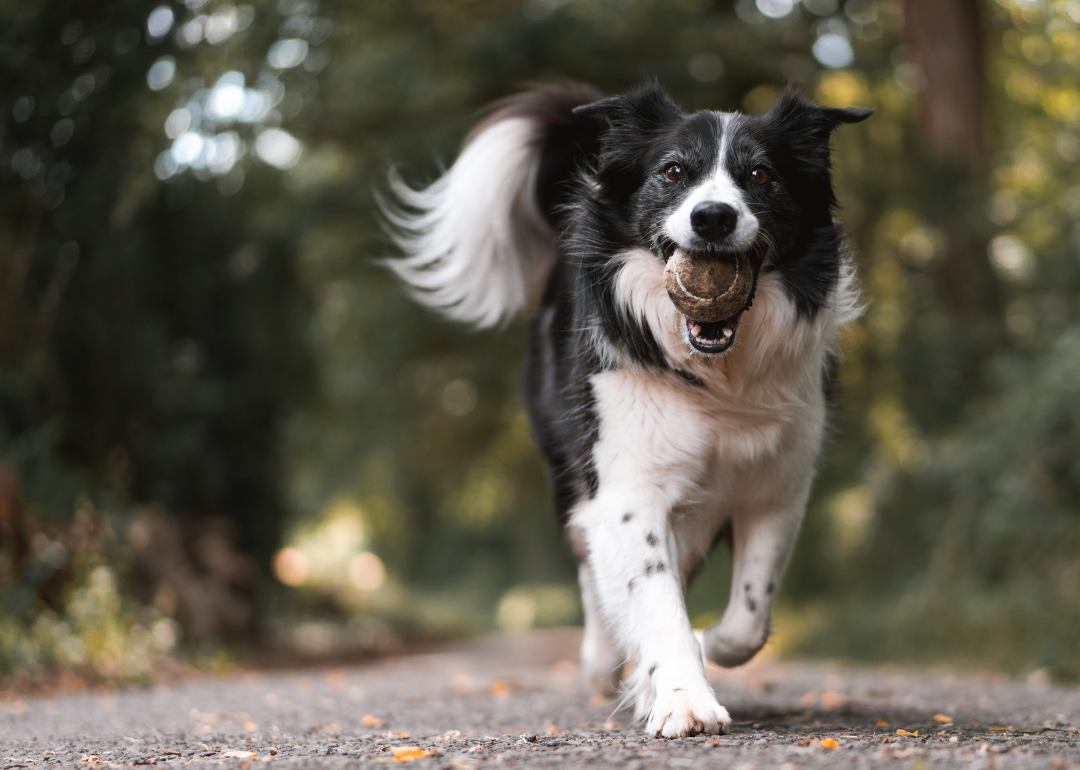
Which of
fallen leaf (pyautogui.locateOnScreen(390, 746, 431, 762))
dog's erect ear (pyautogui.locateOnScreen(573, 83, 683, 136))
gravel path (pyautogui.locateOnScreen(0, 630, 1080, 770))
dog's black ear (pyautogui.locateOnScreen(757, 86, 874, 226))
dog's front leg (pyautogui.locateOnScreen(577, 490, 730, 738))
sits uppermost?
dog's erect ear (pyautogui.locateOnScreen(573, 83, 683, 136))

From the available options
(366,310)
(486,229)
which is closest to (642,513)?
(486,229)

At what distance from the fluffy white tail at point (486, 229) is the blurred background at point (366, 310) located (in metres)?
1.52

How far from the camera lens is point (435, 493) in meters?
17.1

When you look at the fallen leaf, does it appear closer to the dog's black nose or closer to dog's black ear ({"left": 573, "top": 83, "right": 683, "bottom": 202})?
the dog's black nose

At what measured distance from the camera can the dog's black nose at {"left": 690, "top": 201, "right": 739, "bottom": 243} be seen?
3188mm

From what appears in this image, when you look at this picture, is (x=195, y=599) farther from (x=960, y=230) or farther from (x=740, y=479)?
(x=960, y=230)

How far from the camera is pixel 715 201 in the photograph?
3.20 meters

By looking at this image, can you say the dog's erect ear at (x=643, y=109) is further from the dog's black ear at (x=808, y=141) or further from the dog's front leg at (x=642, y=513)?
the dog's front leg at (x=642, y=513)

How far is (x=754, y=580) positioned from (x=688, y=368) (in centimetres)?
84

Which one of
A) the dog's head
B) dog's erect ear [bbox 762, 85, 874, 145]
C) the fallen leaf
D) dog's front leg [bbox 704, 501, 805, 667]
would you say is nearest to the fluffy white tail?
the dog's head

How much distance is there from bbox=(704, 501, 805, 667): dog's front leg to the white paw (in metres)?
0.68

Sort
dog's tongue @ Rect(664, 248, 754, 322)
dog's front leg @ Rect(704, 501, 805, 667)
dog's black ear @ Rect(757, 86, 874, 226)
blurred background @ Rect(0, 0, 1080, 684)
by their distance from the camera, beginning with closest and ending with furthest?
dog's tongue @ Rect(664, 248, 754, 322)
dog's black ear @ Rect(757, 86, 874, 226)
dog's front leg @ Rect(704, 501, 805, 667)
blurred background @ Rect(0, 0, 1080, 684)

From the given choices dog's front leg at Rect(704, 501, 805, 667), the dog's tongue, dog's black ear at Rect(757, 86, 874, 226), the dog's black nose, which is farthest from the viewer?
dog's front leg at Rect(704, 501, 805, 667)

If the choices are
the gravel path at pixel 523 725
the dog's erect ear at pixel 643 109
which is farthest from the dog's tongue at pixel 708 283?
the gravel path at pixel 523 725
